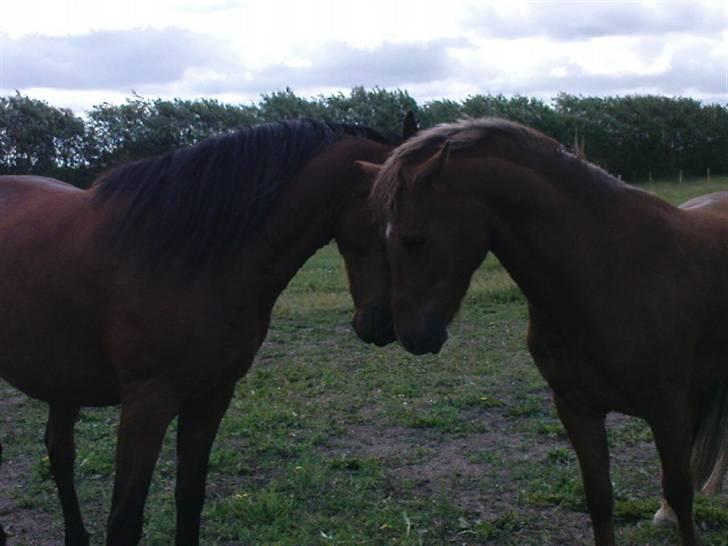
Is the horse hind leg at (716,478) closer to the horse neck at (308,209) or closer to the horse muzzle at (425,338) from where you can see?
the horse muzzle at (425,338)

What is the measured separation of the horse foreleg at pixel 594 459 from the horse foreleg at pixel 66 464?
2.33 m

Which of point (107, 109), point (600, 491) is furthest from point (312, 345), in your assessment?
point (107, 109)

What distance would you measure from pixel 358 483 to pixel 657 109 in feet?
98.9

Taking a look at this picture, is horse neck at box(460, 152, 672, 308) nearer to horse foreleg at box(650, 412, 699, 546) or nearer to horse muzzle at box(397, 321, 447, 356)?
horse muzzle at box(397, 321, 447, 356)

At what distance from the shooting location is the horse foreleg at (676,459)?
361 cm

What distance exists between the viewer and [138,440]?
3459 millimetres

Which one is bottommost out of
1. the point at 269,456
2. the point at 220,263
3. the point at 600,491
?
the point at 269,456

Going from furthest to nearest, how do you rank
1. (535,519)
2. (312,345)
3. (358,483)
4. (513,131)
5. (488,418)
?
(312,345) → (488,418) → (358,483) → (535,519) → (513,131)

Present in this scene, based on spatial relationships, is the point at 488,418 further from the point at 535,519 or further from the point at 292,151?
the point at 292,151

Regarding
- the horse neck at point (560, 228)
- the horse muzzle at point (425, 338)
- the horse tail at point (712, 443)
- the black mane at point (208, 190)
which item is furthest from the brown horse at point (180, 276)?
the horse tail at point (712, 443)

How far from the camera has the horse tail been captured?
460cm

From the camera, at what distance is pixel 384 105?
24344 mm

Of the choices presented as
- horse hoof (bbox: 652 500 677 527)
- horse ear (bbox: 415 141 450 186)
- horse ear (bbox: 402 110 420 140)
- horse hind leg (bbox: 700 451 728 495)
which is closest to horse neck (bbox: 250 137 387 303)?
horse ear (bbox: 402 110 420 140)

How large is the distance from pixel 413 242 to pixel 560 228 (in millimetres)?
639
